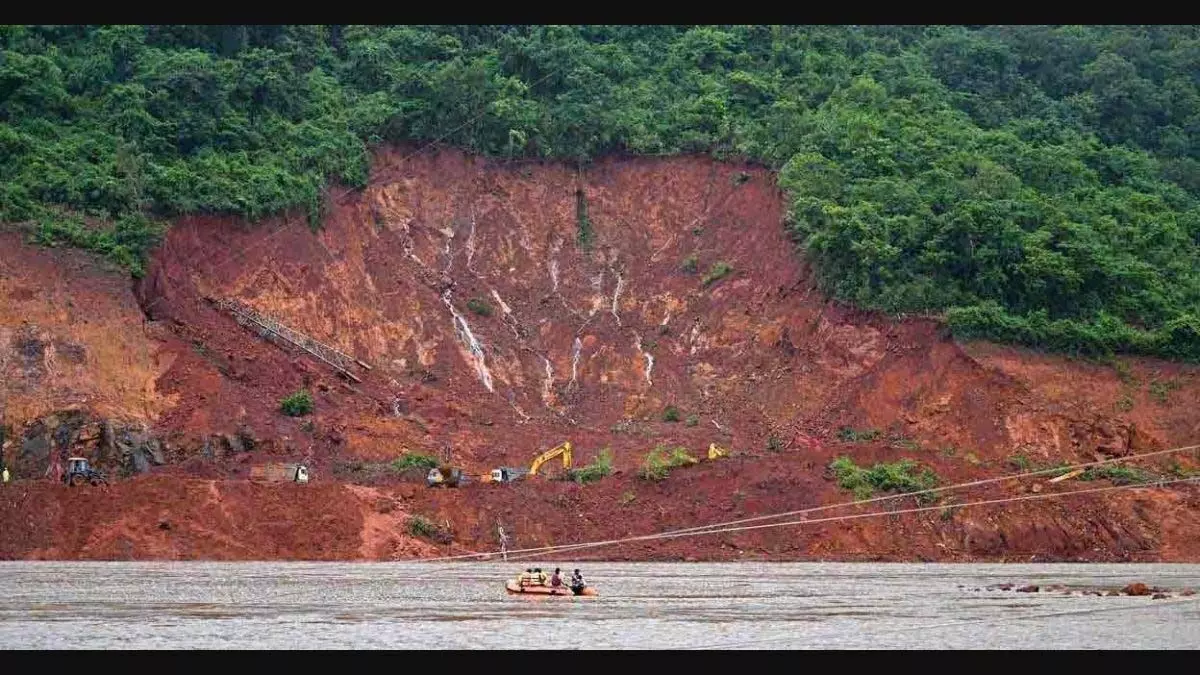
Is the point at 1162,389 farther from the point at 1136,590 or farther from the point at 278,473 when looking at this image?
the point at 278,473

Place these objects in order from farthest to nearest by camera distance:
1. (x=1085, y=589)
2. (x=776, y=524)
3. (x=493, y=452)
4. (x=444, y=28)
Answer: (x=444, y=28) < (x=493, y=452) < (x=776, y=524) < (x=1085, y=589)

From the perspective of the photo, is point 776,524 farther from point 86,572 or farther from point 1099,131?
point 1099,131

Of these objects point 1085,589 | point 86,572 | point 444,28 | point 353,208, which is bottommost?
point 1085,589

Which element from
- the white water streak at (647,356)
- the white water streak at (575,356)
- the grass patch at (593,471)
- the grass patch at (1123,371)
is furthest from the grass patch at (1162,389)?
the white water streak at (575,356)

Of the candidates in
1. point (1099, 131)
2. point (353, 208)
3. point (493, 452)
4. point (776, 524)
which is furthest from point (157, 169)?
point (1099, 131)

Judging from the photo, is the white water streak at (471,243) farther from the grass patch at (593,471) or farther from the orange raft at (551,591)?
the orange raft at (551,591)
